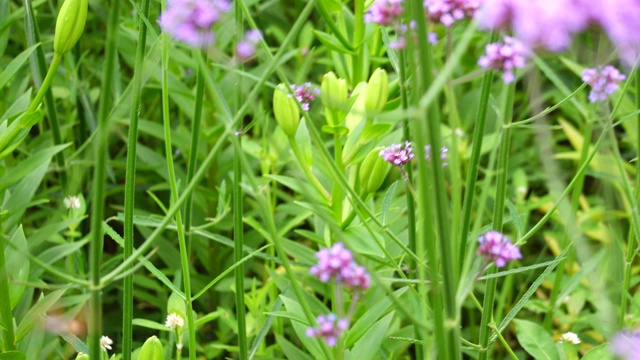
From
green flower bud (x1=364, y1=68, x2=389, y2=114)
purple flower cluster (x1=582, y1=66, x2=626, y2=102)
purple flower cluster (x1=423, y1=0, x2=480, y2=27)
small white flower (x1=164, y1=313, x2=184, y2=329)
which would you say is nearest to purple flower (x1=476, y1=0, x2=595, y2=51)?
purple flower cluster (x1=423, y1=0, x2=480, y2=27)

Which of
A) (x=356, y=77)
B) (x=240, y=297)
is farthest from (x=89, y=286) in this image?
(x=356, y=77)

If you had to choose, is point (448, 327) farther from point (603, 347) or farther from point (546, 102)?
point (546, 102)

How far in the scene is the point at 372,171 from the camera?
0.91 metres

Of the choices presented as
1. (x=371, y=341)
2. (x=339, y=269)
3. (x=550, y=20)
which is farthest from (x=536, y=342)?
(x=550, y=20)

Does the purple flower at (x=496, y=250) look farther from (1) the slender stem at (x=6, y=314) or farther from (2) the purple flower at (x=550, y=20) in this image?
(1) the slender stem at (x=6, y=314)

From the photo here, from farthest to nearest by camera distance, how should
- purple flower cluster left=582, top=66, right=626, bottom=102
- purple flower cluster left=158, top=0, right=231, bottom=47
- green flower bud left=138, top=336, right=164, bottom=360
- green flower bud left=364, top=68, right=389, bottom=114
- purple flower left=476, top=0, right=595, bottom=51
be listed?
green flower bud left=364, top=68, right=389, bottom=114 < green flower bud left=138, top=336, right=164, bottom=360 < purple flower cluster left=582, top=66, right=626, bottom=102 < purple flower cluster left=158, top=0, right=231, bottom=47 < purple flower left=476, top=0, right=595, bottom=51

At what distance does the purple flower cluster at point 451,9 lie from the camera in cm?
57

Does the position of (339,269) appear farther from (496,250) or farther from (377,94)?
(377,94)

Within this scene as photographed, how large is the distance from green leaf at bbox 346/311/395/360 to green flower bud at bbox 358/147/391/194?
0.51ft

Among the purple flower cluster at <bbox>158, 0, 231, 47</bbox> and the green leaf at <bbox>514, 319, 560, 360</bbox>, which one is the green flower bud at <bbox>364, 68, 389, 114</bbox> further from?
the purple flower cluster at <bbox>158, 0, 231, 47</bbox>

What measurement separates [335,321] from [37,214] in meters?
0.90

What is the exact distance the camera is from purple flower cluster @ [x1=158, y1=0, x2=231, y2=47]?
0.53 meters

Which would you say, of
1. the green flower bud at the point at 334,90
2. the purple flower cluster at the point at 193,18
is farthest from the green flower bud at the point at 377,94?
the purple flower cluster at the point at 193,18

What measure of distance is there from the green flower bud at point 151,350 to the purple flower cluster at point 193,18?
38 centimetres
